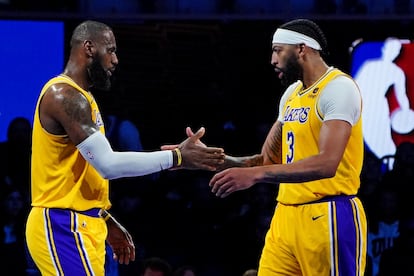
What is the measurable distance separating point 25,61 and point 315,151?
169 inches

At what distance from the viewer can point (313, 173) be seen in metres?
4.75

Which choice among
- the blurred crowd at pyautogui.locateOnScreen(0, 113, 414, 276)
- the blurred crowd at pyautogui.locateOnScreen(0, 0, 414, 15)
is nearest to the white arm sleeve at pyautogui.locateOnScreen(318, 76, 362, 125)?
Answer: the blurred crowd at pyautogui.locateOnScreen(0, 113, 414, 276)

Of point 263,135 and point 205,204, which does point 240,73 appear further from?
point 205,204

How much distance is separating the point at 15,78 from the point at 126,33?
44.1 inches

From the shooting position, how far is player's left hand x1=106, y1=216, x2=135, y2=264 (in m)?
5.06


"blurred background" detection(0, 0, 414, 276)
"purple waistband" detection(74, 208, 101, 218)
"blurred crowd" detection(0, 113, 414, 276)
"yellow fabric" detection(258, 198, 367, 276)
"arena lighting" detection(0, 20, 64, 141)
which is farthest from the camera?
"arena lighting" detection(0, 20, 64, 141)

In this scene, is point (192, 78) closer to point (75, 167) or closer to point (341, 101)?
point (341, 101)

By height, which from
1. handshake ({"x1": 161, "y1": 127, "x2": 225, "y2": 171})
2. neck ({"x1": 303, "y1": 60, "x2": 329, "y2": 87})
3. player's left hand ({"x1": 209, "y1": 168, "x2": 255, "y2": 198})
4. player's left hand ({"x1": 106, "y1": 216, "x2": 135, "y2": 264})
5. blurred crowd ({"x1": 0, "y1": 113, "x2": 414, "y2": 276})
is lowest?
blurred crowd ({"x1": 0, "y1": 113, "x2": 414, "y2": 276})

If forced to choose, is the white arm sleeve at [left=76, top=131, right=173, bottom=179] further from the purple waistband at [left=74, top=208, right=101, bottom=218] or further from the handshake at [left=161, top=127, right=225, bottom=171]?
the purple waistband at [left=74, top=208, right=101, bottom=218]

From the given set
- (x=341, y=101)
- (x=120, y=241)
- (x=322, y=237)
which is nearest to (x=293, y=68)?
(x=341, y=101)

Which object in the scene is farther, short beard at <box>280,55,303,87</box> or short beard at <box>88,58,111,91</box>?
short beard at <box>280,55,303,87</box>

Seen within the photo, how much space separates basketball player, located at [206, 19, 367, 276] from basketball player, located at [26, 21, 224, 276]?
497mm

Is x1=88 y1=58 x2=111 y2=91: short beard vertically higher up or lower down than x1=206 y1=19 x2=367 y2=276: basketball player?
higher up

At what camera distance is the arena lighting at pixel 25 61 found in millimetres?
8477
